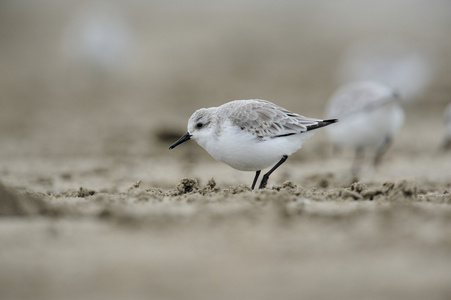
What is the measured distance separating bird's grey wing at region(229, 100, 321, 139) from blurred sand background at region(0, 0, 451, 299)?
0.65 metres

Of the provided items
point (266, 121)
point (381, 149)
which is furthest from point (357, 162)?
point (266, 121)

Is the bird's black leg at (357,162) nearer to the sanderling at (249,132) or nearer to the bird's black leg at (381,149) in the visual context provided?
the bird's black leg at (381,149)

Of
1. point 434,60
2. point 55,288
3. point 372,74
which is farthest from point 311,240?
point 434,60

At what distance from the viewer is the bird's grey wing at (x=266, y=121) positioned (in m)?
5.98

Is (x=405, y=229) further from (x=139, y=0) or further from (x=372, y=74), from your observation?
(x=139, y=0)

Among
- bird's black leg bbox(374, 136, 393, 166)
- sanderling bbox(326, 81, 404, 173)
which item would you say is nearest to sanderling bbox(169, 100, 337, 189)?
sanderling bbox(326, 81, 404, 173)

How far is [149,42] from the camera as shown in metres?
28.6

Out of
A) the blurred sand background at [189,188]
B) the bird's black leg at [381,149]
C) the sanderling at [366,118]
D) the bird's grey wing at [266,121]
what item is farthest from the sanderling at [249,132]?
the bird's black leg at [381,149]

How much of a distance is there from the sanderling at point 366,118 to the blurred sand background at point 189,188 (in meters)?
0.49

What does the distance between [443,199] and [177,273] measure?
2.84 metres

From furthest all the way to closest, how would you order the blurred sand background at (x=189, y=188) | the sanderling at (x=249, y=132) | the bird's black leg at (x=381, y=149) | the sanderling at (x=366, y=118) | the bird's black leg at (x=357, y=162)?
the bird's black leg at (x=381, y=149) → the bird's black leg at (x=357, y=162) → the sanderling at (x=366, y=118) → the sanderling at (x=249, y=132) → the blurred sand background at (x=189, y=188)

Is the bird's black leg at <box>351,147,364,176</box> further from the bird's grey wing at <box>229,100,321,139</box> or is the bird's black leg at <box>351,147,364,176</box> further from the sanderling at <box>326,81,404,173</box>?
the bird's grey wing at <box>229,100,321,139</box>

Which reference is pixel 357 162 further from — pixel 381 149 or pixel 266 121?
pixel 266 121

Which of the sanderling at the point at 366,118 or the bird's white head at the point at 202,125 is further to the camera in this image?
the sanderling at the point at 366,118
